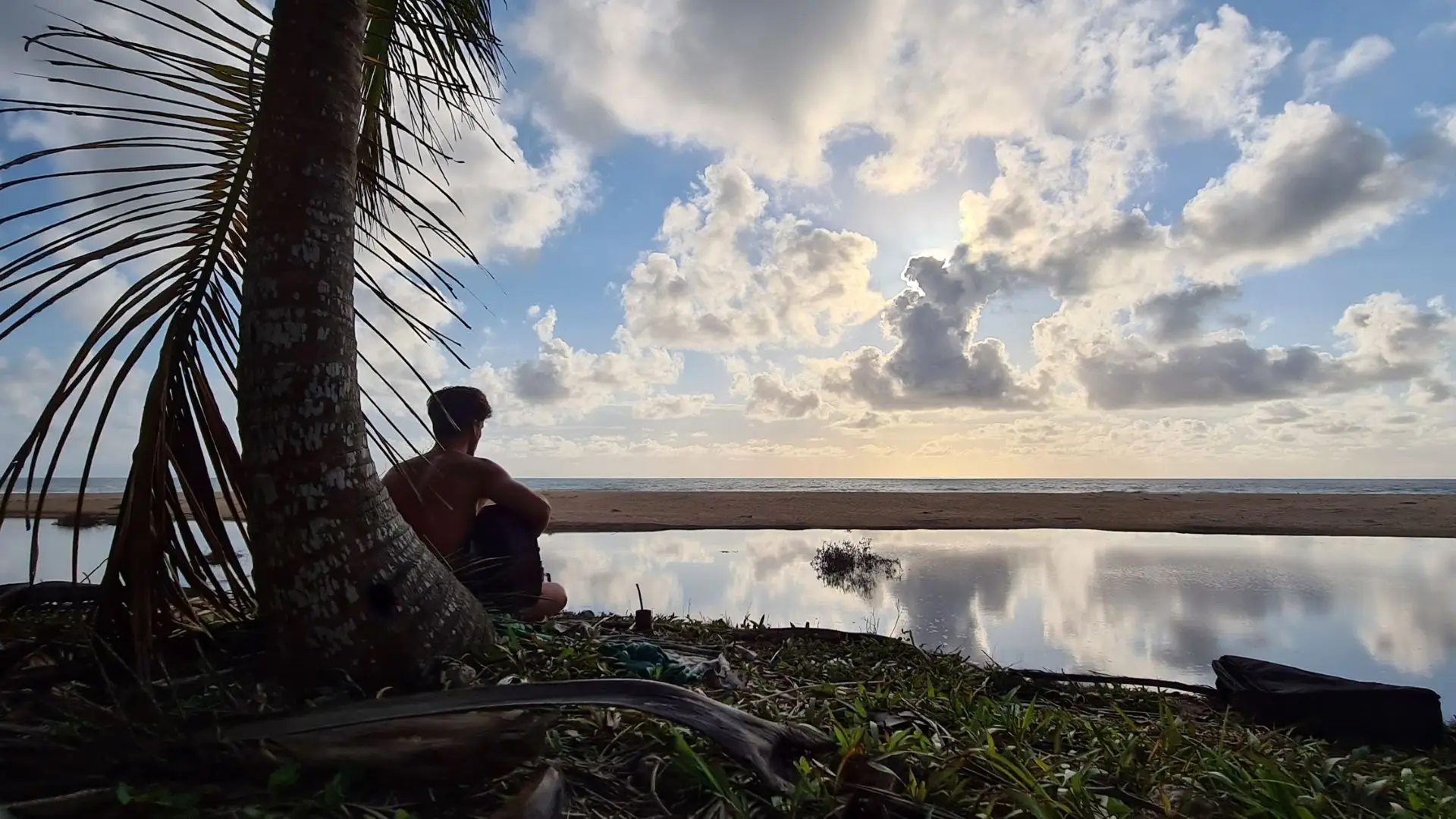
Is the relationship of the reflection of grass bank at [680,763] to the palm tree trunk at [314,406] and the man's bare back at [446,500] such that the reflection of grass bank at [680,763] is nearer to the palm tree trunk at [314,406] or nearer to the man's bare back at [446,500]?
the palm tree trunk at [314,406]

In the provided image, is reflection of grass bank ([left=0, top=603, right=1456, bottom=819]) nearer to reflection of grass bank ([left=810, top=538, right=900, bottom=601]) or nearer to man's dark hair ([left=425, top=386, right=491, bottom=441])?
man's dark hair ([left=425, top=386, right=491, bottom=441])

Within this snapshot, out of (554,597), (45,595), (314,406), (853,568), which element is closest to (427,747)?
(314,406)

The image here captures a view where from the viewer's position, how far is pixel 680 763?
167cm

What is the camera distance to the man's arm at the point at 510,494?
3564mm

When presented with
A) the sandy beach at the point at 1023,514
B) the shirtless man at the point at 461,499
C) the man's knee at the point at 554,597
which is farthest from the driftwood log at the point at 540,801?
the sandy beach at the point at 1023,514

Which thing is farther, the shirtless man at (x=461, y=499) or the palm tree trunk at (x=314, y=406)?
the shirtless man at (x=461, y=499)

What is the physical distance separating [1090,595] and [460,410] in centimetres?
671

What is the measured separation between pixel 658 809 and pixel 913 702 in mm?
1268

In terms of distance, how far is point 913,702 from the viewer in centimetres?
254

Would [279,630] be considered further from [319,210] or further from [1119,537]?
[1119,537]

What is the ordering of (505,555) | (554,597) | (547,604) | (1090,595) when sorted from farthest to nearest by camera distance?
1. (1090,595)
2. (554,597)
3. (547,604)
4. (505,555)

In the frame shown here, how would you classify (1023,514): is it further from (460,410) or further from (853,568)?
(460,410)

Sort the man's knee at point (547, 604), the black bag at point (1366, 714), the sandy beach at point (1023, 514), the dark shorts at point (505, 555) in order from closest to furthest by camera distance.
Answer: the black bag at point (1366, 714), the dark shorts at point (505, 555), the man's knee at point (547, 604), the sandy beach at point (1023, 514)

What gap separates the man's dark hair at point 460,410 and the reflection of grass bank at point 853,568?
17.1ft
